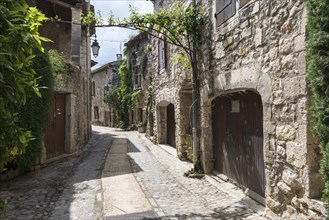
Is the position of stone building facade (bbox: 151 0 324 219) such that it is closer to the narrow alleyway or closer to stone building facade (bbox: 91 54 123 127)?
the narrow alleyway

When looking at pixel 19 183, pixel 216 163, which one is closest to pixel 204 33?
pixel 216 163

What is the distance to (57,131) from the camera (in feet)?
27.6

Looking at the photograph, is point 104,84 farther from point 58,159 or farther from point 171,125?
point 58,159

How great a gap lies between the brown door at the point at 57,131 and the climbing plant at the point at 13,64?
616 cm

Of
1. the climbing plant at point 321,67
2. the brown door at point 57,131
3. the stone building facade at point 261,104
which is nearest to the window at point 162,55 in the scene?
the brown door at point 57,131

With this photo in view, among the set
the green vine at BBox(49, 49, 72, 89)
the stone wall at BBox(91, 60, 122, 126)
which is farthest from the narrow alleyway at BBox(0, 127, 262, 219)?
the stone wall at BBox(91, 60, 122, 126)

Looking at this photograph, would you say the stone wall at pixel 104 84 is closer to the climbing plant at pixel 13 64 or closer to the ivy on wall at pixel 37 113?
the ivy on wall at pixel 37 113

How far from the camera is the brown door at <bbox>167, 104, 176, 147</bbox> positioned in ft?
33.7

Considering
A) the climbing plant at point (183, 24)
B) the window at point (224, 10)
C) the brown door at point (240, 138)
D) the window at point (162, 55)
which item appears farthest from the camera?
the window at point (162, 55)

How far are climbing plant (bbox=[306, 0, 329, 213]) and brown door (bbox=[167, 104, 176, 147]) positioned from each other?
299 inches

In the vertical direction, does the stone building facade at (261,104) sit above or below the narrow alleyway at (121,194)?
above

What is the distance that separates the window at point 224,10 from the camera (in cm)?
472

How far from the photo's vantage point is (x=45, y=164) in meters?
7.29

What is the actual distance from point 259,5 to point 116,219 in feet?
10.6
